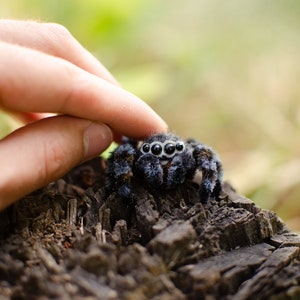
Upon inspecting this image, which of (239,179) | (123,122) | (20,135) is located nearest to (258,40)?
(239,179)

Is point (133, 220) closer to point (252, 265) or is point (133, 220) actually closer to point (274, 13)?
point (252, 265)

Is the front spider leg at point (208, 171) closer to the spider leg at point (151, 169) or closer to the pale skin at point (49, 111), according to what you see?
the spider leg at point (151, 169)

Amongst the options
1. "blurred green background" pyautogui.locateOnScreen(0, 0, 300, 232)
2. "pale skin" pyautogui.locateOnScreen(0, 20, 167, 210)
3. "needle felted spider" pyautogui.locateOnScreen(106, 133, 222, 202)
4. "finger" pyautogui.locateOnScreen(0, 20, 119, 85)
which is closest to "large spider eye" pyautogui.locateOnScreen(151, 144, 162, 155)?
"needle felted spider" pyautogui.locateOnScreen(106, 133, 222, 202)

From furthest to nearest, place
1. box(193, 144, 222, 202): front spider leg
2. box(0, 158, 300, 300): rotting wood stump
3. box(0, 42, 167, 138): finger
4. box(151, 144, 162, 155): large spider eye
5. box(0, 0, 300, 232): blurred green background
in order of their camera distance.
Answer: box(0, 0, 300, 232): blurred green background < box(151, 144, 162, 155): large spider eye < box(193, 144, 222, 202): front spider leg < box(0, 42, 167, 138): finger < box(0, 158, 300, 300): rotting wood stump

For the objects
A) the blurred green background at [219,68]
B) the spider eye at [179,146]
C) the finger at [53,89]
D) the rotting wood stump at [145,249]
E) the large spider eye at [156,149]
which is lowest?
the rotting wood stump at [145,249]

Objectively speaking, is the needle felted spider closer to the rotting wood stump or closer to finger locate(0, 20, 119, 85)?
A: the rotting wood stump

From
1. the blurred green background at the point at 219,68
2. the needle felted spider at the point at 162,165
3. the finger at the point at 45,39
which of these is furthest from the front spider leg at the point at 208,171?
the blurred green background at the point at 219,68

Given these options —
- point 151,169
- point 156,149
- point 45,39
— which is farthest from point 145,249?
point 45,39

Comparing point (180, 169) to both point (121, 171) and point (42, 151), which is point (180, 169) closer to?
point (121, 171)
